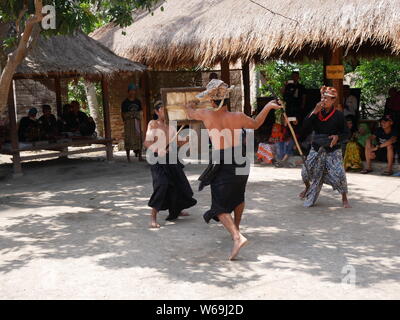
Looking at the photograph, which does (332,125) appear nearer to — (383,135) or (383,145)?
(383,145)

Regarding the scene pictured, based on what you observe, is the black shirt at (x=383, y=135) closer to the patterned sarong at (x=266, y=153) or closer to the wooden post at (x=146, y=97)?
the patterned sarong at (x=266, y=153)

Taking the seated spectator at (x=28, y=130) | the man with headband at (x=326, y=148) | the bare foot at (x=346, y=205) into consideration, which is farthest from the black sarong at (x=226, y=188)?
the seated spectator at (x=28, y=130)

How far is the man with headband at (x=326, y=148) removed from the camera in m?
6.54

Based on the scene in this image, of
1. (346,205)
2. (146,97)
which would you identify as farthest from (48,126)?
(346,205)

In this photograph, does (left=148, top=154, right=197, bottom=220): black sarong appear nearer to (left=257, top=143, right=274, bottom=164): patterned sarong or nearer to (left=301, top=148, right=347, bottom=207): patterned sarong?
(left=301, top=148, right=347, bottom=207): patterned sarong

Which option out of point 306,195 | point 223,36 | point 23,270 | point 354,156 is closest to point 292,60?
point 223,36

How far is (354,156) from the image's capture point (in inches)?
365

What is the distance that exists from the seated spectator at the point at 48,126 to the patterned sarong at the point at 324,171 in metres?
6.13

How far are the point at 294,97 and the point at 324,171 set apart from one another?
5.44 m

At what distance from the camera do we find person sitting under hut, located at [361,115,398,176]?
8711 mm

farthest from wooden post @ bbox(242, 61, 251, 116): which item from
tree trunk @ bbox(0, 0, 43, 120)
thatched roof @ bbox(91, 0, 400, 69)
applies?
tree trunk @ bbox(0, 0, 43, 120)

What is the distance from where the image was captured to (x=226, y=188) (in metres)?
4.97

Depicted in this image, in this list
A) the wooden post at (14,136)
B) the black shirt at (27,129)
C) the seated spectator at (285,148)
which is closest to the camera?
the wooden post at (14,136)

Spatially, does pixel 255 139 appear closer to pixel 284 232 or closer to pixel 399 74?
pixel 399 74
